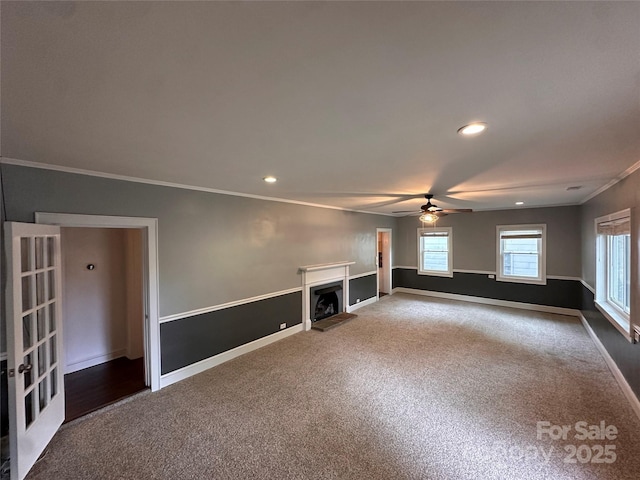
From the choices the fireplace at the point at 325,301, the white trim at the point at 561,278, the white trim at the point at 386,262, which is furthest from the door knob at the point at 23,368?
the white trim at the point at 561,278

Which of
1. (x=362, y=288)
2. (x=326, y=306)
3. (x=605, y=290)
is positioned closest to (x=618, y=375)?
(x=605, y=290)

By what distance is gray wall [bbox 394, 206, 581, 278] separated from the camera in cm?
588

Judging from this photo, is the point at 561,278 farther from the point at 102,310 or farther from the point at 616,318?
the point at 102,310

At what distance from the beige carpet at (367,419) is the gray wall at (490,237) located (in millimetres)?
2467

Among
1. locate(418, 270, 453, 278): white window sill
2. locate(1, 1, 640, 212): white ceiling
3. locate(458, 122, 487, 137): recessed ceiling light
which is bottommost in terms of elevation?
locate(418, 270, 453, 278): white window sill

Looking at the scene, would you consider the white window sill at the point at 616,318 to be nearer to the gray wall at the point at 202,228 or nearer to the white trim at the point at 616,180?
the white trim at the point at 616,180

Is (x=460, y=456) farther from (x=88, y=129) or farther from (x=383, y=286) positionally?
(x=383, y=286)

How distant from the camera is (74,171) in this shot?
2.61 meters

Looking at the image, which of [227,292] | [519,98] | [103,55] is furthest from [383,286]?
[103,55]

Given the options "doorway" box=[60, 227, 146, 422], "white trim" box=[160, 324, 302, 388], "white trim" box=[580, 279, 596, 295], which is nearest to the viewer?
"white trim" box=[160, 324, 302, 388]

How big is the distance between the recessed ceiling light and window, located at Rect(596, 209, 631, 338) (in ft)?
8.19

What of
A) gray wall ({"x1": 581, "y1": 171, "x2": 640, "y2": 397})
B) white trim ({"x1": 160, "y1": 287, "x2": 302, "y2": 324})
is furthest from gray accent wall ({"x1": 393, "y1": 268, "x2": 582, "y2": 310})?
white trim ({"x1": 160, "y1": 287, "x2": 302, "y2": 324})

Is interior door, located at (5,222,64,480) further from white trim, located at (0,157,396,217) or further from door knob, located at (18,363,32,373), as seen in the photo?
white trim, located at (0,157,396,217)

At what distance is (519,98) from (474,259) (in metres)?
6.62
